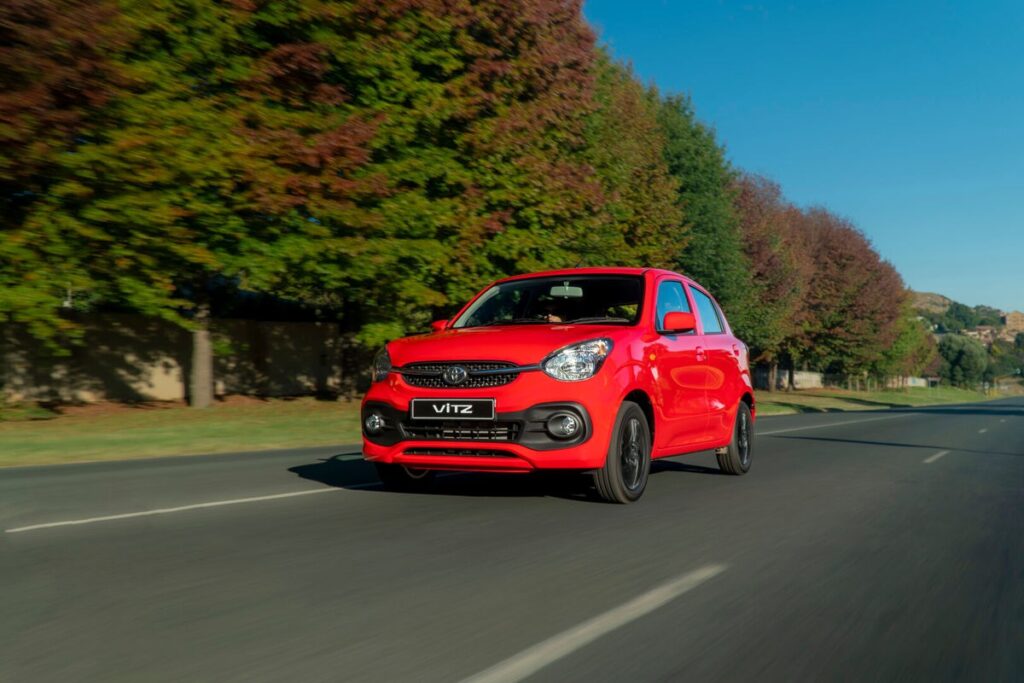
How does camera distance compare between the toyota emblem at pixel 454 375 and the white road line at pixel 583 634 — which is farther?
the toyota emblem at pixel 454 375

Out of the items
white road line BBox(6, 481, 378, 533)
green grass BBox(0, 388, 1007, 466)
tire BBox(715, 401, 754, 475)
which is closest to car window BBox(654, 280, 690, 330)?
tire BBox(715, 401, 754, 475)

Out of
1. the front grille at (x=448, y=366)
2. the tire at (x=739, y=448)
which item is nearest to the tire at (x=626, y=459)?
the front grille at (x=448, y=366)

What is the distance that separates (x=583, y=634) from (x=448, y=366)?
356cm

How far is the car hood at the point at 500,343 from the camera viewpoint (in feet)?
24.1

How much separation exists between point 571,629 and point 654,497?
4325mm

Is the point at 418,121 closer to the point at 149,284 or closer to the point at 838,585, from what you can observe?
the point at 149,284

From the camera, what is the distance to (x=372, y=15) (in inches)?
799

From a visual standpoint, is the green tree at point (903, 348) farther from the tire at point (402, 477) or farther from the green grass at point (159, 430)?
the tire at point (402, 477)

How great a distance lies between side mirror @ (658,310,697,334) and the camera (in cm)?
830

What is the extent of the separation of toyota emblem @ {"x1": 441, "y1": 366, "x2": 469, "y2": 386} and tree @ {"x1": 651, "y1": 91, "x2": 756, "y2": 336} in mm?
28715

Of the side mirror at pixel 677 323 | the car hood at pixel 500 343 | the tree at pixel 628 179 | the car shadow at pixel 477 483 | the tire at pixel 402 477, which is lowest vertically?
the car shadow at pixel 477 483

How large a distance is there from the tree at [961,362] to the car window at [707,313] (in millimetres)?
163091

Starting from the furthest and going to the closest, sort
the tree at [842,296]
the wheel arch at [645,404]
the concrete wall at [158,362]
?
the tree at [842,296]
the concrete wall at [158,362]
the wheel arch at [645,404]

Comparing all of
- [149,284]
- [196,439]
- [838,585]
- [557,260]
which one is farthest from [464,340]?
[557,260]
